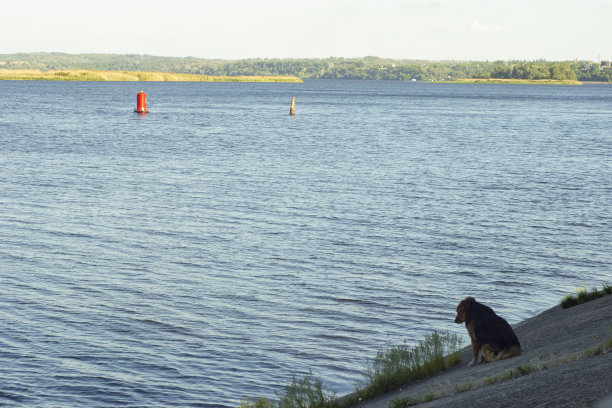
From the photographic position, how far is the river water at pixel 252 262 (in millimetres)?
12188

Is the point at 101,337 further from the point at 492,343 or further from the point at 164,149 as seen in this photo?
the point at 164,149

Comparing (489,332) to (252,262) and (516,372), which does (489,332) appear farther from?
(252,262)

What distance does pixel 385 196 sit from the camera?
31281 mm

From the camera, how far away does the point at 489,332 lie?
9.52 meters

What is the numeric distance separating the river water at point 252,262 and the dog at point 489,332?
8.48 feet

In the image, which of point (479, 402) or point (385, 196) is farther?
point (385, 196)

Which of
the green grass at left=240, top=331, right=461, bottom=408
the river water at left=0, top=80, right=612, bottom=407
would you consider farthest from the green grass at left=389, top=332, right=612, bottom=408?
the river water at left=0, top=80, right=612, bottom=407

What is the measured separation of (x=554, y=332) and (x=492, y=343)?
1608 millimetres

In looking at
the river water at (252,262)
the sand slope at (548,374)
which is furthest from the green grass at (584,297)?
the river water at (252,262)

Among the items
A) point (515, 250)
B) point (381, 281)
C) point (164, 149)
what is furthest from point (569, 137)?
point (381, 281)

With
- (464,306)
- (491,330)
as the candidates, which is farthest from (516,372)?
(464,306)

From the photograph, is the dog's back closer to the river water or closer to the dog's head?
the dog's head

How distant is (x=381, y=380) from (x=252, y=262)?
965cm

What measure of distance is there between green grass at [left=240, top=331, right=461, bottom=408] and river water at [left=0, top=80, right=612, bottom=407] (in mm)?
1325
